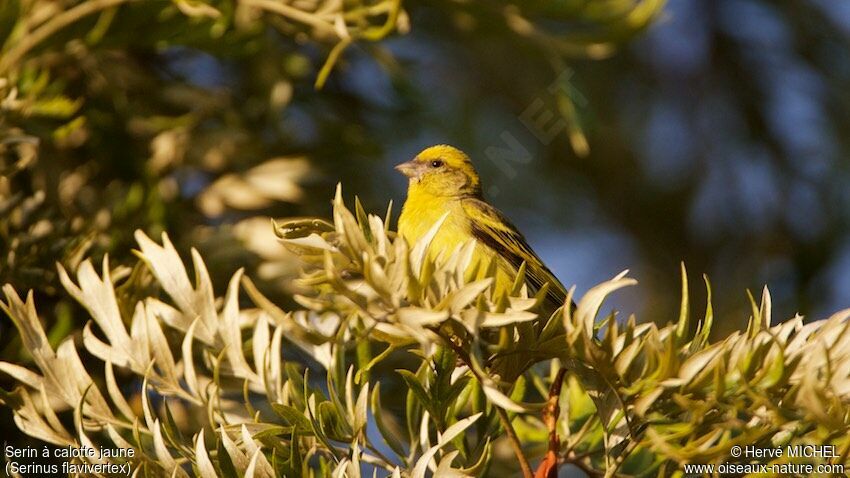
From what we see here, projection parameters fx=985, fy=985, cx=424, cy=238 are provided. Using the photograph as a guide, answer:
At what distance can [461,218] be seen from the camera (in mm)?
3650

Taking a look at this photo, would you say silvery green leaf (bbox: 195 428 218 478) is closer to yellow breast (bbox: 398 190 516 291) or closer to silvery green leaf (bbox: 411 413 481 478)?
silvery green leaf (bbox: 411 413 481 478)

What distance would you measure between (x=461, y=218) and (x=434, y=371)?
5.53ft

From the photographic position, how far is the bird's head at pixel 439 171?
3977mm

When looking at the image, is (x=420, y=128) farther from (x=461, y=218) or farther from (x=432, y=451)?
(x=432, y=451)

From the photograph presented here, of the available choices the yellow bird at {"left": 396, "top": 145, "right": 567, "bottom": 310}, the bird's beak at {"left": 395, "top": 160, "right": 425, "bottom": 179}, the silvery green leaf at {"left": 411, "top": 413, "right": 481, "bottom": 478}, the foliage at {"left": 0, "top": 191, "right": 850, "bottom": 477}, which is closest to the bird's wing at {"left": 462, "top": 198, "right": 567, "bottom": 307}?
the yellow bird at {"left": 396, "top": 145, "right": 567, "bottom": 310}

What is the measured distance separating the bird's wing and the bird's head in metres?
0.18

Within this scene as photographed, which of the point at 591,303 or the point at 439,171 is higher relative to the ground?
the point at 591,303

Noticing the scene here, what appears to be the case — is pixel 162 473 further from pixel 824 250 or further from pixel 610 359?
pixel 824 250

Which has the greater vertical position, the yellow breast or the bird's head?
the bird's head

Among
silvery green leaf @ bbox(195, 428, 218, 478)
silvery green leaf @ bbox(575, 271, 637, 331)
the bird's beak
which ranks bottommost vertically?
silvery green leaf @ bbox(195, 428, 218, 478)

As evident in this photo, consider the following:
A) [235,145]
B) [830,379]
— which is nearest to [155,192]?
[235,145]

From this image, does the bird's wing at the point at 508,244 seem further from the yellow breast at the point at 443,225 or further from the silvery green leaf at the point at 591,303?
the silvery green leaf at the point at 591,303

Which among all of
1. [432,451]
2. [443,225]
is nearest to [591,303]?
[432,451]

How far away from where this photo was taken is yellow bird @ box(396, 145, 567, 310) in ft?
11.0
